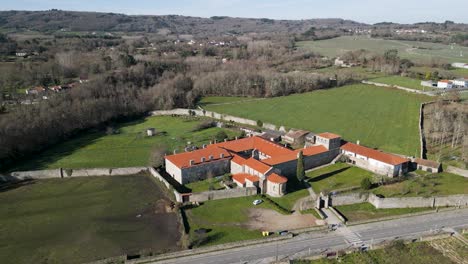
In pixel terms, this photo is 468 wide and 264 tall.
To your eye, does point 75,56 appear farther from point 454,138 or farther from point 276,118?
point 454,138

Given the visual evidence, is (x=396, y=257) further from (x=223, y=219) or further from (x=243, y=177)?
(x=243, y=177)

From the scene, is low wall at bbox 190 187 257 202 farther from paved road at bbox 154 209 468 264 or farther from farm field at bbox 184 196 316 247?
paved road at bbox 154 209 468 264

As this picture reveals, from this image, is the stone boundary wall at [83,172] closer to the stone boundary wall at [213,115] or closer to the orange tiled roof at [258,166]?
the orange tiled roof at [258,166]

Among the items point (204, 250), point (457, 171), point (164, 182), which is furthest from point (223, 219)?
point (457, 171)

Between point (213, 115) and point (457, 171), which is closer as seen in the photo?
point (457, 171)

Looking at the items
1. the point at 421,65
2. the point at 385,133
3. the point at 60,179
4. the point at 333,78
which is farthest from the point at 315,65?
the point at 60,179

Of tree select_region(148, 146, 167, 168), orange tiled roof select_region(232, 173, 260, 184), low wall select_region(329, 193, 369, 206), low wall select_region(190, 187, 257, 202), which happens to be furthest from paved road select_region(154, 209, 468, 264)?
tree select_region(148, 146, 167, 168)

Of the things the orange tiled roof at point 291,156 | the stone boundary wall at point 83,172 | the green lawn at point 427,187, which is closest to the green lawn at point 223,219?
the orange tiled roof at point 291,156
